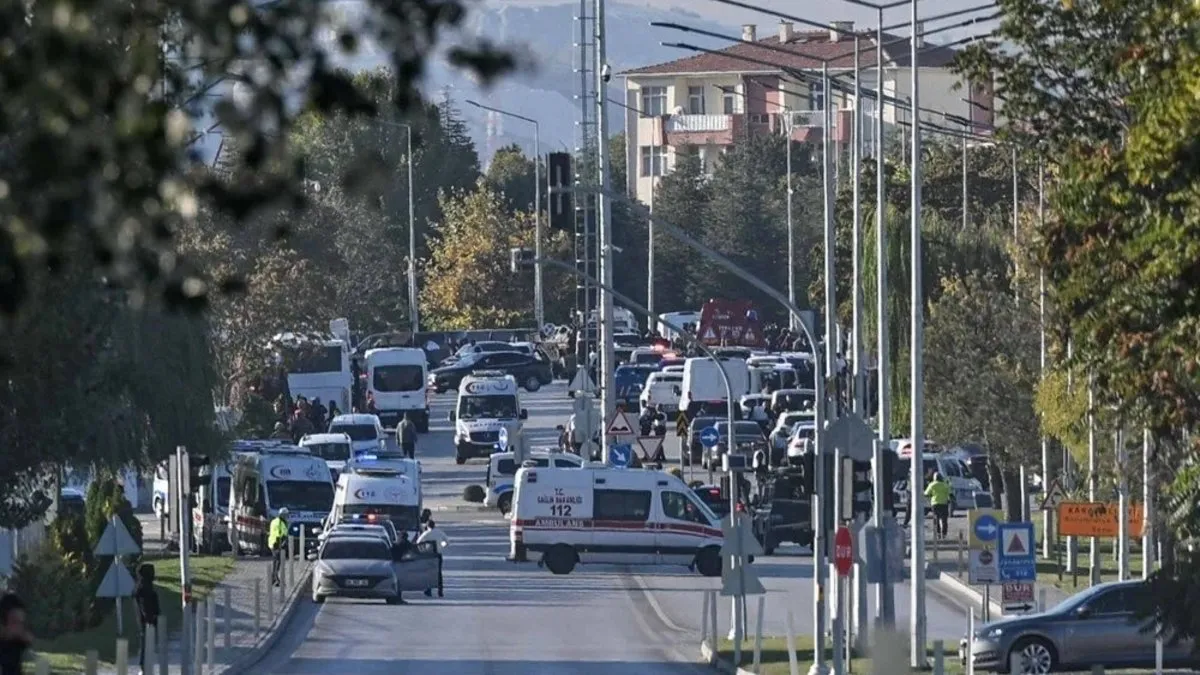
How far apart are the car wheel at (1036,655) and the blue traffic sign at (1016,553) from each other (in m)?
1.45

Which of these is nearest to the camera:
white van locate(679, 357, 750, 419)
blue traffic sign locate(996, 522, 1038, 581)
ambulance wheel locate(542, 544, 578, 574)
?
blue traffic sign locate(996, 522, 1038, 581)

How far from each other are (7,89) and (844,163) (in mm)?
108728

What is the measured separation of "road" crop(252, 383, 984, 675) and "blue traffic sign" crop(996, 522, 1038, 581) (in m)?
Answer: 4.79

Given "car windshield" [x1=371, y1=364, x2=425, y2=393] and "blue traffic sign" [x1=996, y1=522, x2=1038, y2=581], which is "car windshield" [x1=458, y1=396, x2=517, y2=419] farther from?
"blue traffic sign" [x1=996, y1=522, x2=1038, y2=581]

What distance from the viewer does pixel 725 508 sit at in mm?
56406

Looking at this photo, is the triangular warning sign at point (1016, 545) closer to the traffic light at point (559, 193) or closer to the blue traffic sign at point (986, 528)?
the blue traffic sign at point (986, 528)

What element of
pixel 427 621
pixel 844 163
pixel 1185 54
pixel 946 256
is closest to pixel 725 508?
pixel 946 256

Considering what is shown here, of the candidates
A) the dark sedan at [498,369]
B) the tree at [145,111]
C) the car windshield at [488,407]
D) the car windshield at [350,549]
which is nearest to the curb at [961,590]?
the car windshield at [350,549]

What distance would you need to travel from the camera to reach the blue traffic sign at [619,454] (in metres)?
57.8

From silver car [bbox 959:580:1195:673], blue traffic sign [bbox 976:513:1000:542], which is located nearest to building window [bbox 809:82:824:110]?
blue traffic sign [bbox 976:513:1000:542]

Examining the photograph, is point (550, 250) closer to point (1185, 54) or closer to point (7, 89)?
point (1185, 54)

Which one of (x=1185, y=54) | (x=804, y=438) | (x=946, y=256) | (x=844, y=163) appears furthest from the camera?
(x=844, y=163)

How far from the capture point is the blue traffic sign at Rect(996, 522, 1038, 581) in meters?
29.8

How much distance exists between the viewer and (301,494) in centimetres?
5516
